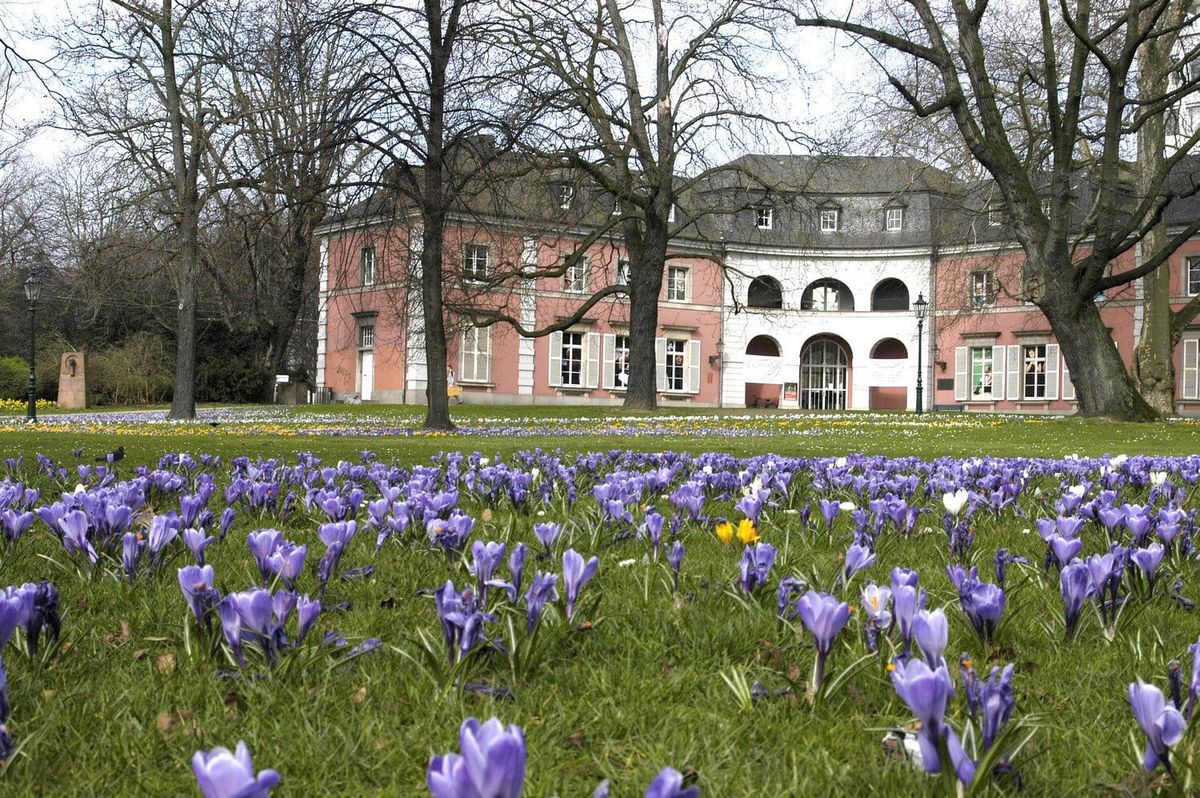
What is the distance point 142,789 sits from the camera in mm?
1559

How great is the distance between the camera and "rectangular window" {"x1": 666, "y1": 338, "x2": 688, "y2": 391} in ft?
152

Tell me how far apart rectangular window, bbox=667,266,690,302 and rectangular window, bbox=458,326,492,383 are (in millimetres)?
8907

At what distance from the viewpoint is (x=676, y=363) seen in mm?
46625

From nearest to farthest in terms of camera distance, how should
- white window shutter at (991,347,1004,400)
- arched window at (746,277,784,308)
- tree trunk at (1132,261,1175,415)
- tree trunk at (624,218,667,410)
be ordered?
1. tree trunk at (624,218,667,410)
2. tree trunk at (1132,261,1175,415)
3. white window shutter at (991,347,1004,400)
4. arched window at (746,277,784,308)

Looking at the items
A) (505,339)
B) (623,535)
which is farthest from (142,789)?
(505,339)

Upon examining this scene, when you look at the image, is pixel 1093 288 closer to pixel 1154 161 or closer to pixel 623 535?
pixel 1154 161

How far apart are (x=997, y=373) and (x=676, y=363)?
537 inches

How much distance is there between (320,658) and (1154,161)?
1230 inches

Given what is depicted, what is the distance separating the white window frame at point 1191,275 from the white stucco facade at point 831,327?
987cm

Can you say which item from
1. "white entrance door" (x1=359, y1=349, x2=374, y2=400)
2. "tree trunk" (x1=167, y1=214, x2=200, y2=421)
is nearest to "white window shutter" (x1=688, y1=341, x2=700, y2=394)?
"white entrance door" (x1=359, y1=349, x2=374, y2=400)

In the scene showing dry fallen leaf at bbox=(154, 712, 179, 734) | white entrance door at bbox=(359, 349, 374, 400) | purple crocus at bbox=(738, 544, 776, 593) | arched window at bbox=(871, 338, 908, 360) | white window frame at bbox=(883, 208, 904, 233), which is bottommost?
dry fallen leaf at bbox=(154, 712, 179, 734)

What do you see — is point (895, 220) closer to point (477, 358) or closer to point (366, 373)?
point (477, 358)

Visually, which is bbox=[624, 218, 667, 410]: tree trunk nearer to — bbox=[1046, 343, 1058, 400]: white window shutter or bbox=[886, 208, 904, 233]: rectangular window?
bbox=[1046, 343, 1058, 400]: white window shutter

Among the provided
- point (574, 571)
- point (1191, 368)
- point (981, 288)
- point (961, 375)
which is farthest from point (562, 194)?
point (1191, 368)
